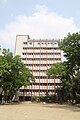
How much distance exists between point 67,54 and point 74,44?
6.33 feet

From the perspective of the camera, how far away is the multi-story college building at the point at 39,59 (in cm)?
8869

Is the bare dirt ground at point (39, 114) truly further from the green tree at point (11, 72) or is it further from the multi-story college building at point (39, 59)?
the multi-story college building at point (39, 59)

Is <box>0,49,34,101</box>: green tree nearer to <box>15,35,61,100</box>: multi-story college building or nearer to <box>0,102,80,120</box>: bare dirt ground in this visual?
<box>0,102,80,120</box>: bare dirt ground

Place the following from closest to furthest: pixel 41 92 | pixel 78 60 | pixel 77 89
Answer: pixel 78 60 → pixel 77 89 → pixel 41 92

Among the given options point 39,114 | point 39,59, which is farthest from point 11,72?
point 39,59

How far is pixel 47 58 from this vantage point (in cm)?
9294

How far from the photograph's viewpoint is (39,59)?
9294cm

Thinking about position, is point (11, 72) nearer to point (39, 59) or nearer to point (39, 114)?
point (39, 114)

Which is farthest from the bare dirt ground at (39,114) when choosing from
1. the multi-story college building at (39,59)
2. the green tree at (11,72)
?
the multi-story college building at (39,59)

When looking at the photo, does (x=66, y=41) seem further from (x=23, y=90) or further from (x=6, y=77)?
(x=23, y=90)

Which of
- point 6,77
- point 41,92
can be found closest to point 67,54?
point 6,77

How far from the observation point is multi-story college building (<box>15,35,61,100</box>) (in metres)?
88.7

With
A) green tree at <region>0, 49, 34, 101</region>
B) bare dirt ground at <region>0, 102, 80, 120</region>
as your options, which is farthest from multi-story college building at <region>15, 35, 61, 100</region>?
bare dirt ground at <region>0, 102, 80, 120</region>

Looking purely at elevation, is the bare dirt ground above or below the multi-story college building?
below
